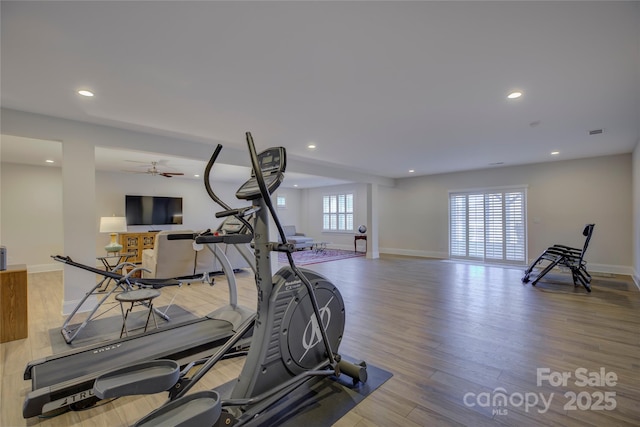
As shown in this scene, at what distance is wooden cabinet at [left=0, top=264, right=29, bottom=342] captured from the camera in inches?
111

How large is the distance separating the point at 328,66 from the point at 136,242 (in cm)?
695

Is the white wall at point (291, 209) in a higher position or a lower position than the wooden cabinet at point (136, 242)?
higher

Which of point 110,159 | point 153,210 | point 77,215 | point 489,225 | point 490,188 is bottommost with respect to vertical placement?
point 489,225

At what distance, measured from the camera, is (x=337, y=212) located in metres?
11.1

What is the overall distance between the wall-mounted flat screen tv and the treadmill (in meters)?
5.89

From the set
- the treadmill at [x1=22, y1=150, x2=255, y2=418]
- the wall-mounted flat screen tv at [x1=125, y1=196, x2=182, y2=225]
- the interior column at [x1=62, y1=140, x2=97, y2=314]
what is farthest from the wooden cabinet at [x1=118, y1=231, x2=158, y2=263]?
the treadmill at [x1=22, y1=150, x2=255, y2=418]

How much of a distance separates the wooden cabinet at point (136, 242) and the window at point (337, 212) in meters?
6.04

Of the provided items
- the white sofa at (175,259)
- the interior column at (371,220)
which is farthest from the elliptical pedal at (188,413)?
the interior column at (371,220)

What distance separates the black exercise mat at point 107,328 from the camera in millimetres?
2756

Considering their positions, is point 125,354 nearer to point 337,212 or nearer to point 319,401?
point 319,401

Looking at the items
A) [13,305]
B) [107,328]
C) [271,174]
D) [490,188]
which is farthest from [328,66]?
[490,188]

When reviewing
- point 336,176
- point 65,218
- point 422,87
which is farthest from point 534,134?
point 65,218

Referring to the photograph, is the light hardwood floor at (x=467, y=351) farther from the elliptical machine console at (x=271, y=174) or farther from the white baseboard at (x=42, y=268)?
the white baseboard at (x=42, y=268)

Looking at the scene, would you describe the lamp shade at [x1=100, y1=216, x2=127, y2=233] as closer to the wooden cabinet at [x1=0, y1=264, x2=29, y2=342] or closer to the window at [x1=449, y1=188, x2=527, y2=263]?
the wooden cabinet at [x1=0, y1=264, x2=29, y2=342]
